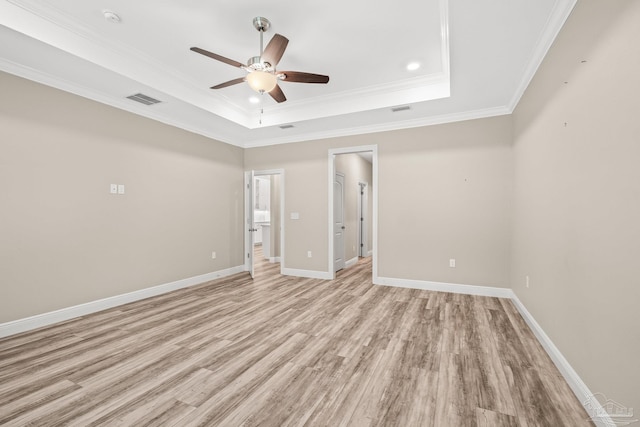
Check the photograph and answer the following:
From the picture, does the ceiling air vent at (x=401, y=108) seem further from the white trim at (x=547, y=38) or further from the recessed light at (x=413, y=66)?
the white trim at (x=547, y=38)

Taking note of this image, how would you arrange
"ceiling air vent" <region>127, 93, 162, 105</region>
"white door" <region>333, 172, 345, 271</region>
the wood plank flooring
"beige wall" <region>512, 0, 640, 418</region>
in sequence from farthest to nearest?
"white door" <region>333, 172, 345, 271</region>
"ceiling air vent" <region>127, 93, 162, 105</region>
the wood plank flooring
"beige wall" <region>512, 0, 640, 418</region>

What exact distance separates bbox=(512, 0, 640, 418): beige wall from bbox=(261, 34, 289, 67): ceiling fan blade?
2220mm

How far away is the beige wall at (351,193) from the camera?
6.55m

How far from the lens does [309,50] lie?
3188 mm

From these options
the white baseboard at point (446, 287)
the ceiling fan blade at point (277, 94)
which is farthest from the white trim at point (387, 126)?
the white baseboard at point (446, 287)

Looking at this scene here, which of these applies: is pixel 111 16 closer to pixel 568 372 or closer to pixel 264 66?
pixel 264 66

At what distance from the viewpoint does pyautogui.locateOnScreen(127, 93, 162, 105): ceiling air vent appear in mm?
3760

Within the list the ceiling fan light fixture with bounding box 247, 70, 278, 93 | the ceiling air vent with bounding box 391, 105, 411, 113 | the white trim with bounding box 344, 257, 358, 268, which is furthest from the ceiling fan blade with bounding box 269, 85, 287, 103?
the white trim with bounding box 344, 257, 358, 268

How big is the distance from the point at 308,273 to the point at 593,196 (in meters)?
4.55

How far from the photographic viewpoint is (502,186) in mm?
4188

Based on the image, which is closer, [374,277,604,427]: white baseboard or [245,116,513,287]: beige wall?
[374,277,604,427]: white baseboard

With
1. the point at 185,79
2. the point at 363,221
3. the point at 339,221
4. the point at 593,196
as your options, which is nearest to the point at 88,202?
the point at 185,79

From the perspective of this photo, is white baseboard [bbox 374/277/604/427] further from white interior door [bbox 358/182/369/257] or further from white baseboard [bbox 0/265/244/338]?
white baseboard [bbox 0/265/244/338]

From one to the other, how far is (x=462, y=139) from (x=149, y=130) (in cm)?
507
